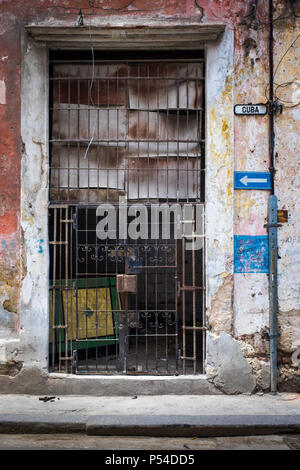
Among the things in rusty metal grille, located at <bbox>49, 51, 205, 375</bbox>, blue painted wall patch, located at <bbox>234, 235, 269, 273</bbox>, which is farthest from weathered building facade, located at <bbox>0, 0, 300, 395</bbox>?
rusty metal grille, located at <bbox>49, 51, 205, 375</bbox>

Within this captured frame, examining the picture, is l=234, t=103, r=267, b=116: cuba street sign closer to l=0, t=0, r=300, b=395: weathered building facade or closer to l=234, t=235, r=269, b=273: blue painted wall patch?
l=0, t=0, r=300, b=395: weathered building facade

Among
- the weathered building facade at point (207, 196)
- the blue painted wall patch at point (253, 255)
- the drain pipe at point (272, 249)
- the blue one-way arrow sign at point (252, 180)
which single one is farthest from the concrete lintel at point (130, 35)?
the blue painted wall patch at point (253, 255)

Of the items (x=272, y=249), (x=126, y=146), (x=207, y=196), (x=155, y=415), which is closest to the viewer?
(x=155, y=415)

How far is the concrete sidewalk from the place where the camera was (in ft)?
16.1

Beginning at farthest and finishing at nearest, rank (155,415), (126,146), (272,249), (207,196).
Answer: (126,146) < (207,196) < (272,249) < (155,415)

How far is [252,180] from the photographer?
605cm

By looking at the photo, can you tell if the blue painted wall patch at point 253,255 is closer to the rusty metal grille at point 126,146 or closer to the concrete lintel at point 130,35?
the rusty metal grille at point 126,146

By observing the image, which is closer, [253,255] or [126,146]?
[253,255]

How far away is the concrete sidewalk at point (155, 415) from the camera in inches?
193

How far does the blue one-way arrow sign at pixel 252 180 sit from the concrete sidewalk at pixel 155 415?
2561 mm

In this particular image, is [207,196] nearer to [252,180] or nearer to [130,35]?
[252,180]

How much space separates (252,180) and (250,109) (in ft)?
2.90

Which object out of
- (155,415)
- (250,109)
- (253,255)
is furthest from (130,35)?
(155,415)

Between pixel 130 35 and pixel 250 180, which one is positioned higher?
pixel 130 35
